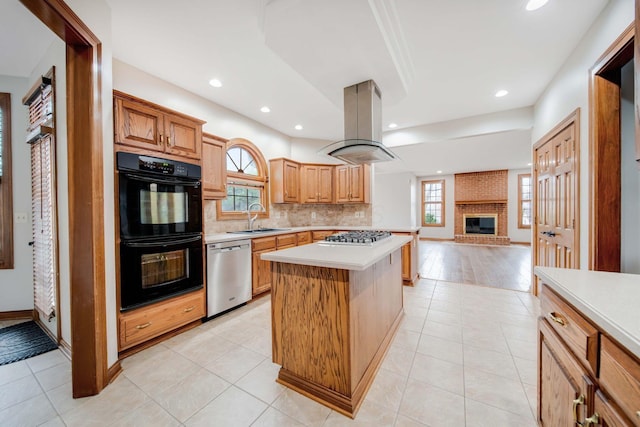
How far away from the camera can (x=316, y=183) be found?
15.5ft

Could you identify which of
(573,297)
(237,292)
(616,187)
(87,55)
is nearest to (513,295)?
(616,187)

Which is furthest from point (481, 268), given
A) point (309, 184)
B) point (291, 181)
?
point (291, 181)

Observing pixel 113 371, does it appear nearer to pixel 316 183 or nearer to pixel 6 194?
pixel 6 194

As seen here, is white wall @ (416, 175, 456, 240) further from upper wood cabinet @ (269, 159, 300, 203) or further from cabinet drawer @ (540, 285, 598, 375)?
cabinet drawer @ (540, 285, 598, 375)

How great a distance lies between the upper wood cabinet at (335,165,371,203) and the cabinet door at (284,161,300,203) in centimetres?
81

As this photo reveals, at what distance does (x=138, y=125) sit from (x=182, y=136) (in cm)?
39

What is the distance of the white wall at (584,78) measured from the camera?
1.66 metres

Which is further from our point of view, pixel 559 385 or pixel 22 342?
pixel 22 342

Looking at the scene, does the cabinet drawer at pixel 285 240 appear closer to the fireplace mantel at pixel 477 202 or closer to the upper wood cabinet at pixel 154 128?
the upper wood cabinet at pixel 154 128

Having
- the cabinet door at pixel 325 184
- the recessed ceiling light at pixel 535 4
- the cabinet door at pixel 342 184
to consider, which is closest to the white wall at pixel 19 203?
the cabinet door at pixel 325 184

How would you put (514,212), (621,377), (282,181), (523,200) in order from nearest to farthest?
1. (621,377)
2. (282,181)
3. (523,200)
4. (514,212)

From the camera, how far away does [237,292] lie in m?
2.89

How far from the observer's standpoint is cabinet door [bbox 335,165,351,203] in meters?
4.70

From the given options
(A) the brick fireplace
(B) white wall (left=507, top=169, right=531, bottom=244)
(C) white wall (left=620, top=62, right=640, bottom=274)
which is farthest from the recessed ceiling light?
(B) white wall (left=507, top=169, right=531, bottom=244)
